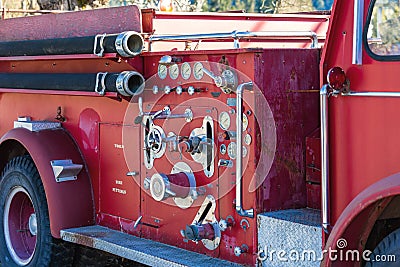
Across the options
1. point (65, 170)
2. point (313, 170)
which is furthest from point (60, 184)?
point (313, 170)

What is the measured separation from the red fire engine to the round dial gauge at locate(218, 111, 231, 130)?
2 centimetres

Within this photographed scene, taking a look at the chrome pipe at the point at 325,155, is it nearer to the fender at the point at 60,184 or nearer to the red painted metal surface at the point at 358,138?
the red painted metal surface at the point at 358,138

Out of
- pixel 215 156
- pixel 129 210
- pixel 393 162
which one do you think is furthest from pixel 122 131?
pixel 393 162

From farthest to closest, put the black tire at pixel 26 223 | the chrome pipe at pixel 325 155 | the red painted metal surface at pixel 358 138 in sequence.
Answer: the black tire at pixel 26 223 → the chrome pipe at pixel 325 155 → the red painted metal surface at pixel 358 138

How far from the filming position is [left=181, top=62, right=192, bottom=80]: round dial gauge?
13.8 feet

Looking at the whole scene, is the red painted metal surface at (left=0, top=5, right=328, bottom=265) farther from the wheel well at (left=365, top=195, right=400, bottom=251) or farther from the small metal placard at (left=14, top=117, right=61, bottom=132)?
the wheel well at (left=365, top=195, right=400, bottom=251)

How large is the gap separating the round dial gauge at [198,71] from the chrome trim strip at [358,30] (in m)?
1.09

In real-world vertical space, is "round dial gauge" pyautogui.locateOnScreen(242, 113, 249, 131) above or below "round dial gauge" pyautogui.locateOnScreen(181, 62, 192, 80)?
below

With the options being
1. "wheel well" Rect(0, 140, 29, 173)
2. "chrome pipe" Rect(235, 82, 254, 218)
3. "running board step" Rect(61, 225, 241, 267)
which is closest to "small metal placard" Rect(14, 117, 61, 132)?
"wheel well" Rect(0, 140, 29, 173)

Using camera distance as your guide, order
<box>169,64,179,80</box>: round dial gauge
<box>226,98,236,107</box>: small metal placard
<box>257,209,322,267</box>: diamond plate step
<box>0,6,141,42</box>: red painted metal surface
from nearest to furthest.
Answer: <box>257,209,322,267</box>: diamond plate step, <box>226,98,236,107</box>: small metal placard, <box>169,64,179,80</box>: round dial gauge, <box>0,6,141,42</box>: red painted metal surface

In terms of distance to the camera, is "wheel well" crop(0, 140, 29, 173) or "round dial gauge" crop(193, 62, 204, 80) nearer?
"round dial gauge" crop(193, 62, 204, 80)

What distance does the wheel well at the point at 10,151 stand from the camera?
18.1 ft

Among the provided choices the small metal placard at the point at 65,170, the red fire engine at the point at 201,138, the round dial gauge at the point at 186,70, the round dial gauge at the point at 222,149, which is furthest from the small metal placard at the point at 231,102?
the small metal placard at the point at 65,170

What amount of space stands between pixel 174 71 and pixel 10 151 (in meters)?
1.86
